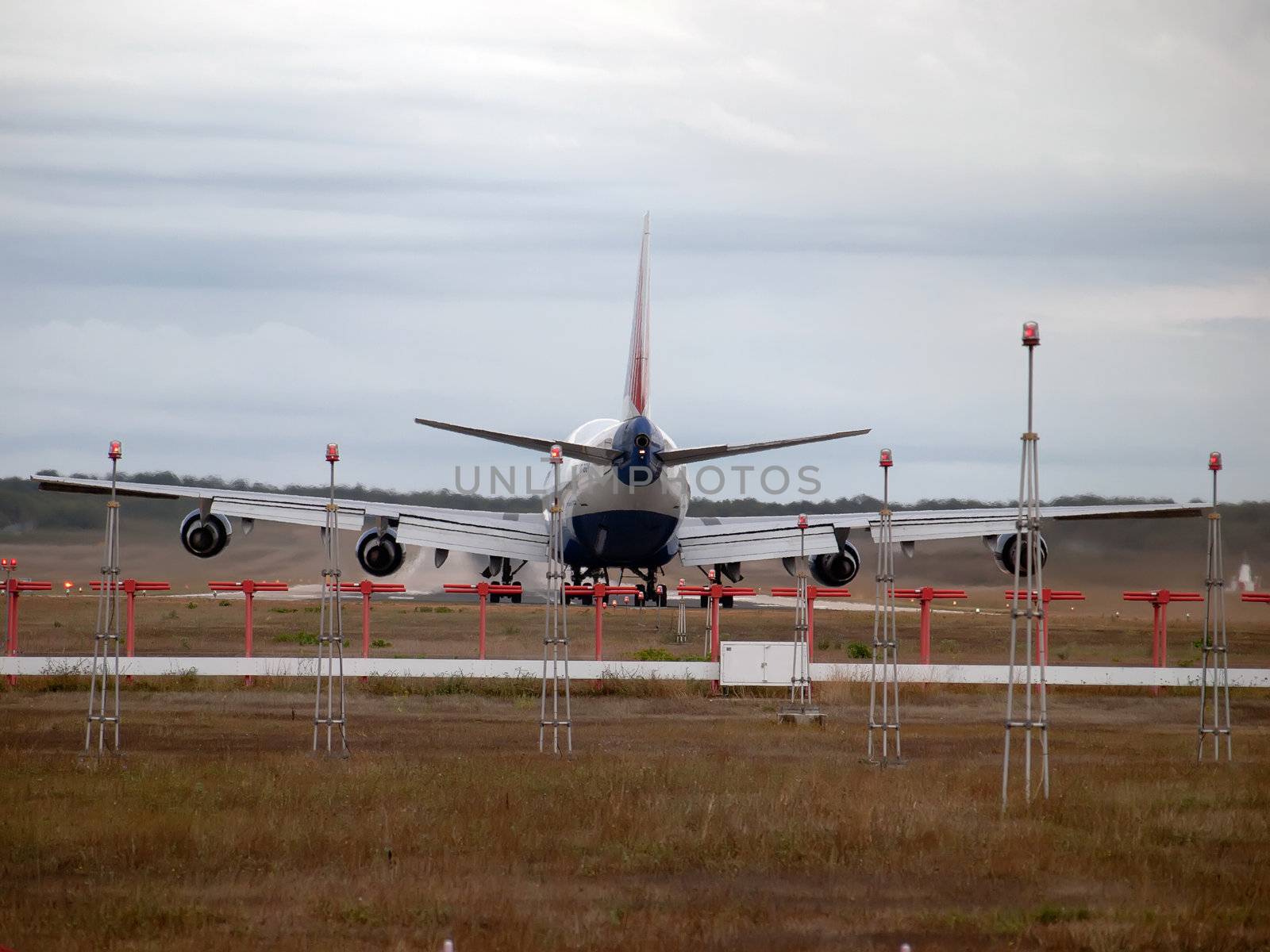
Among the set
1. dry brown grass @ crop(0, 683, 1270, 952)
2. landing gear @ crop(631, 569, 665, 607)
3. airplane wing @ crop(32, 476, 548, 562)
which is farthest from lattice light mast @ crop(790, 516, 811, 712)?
landing gear @ crop(631, 569, 665, 607)

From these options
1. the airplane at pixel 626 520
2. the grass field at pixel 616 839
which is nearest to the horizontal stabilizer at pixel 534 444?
the airplane at pixel 626 520

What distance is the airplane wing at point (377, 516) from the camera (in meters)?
36.7

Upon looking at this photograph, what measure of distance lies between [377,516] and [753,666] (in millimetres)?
16293

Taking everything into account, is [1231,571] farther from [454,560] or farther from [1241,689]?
[454,560]

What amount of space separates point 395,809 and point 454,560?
159 feet

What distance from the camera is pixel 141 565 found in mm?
49406

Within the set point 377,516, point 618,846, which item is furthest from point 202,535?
point 618,846

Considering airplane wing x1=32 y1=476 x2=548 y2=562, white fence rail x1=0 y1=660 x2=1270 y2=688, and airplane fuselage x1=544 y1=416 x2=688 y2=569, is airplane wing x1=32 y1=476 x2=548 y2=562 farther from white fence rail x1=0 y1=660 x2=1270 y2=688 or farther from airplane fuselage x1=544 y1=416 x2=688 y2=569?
white fence rail x1=0 y1=660 x2=1270 y2=688

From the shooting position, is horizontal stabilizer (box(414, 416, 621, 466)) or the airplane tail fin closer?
horizontal stabilizer (box(414, 416, 621, 466))

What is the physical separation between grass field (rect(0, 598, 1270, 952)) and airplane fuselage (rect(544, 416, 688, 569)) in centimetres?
1975

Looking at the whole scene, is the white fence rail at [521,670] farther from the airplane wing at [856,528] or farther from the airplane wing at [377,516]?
the airplane wing at [377,516]

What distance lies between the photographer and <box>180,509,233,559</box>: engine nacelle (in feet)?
125

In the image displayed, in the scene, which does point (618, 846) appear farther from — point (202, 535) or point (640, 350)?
point (640, 350)

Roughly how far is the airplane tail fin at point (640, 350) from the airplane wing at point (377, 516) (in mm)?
5047
